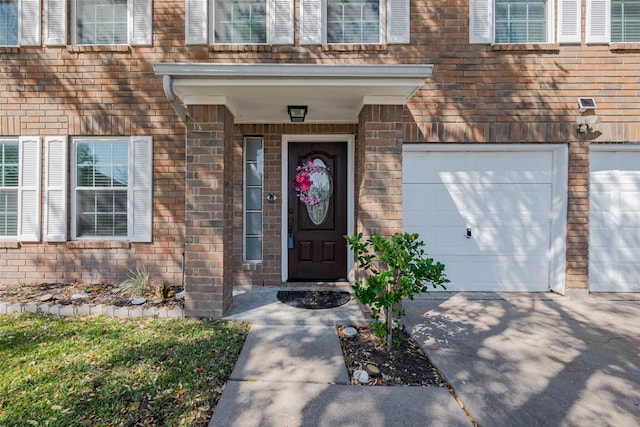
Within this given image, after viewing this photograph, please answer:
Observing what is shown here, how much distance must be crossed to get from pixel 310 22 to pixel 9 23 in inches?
182

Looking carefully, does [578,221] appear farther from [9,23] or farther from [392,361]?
[9,23]

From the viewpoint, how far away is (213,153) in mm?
3602

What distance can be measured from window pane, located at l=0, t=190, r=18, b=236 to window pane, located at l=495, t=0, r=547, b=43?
7706 millimetres

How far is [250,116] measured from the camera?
4.40m

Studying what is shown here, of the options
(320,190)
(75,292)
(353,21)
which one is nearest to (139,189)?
(75,292)

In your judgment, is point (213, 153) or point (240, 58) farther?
point (240, 58)

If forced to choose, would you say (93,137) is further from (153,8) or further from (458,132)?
(458,132)

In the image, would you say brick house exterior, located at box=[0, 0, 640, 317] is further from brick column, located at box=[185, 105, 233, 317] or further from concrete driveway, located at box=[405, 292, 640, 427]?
concrete driveway, located at box=[405, 292, 640, 427]

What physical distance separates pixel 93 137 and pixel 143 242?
176 cm

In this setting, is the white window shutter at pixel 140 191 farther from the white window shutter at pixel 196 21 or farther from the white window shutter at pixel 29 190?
the white window shutter at pixel 196 21

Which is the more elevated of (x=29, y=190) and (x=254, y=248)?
(x=29, y=190)

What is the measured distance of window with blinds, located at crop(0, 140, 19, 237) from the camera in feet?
15.7

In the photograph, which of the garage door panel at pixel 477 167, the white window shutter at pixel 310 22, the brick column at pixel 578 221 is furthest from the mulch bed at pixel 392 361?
the white window shutter at pixel 310 22

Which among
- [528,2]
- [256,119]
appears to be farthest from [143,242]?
[528,2]
